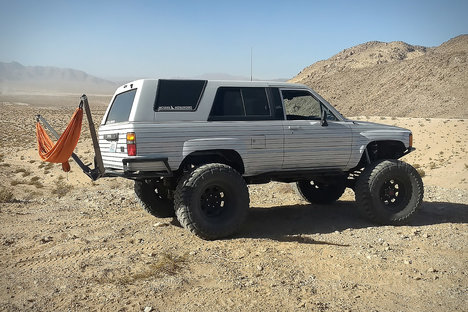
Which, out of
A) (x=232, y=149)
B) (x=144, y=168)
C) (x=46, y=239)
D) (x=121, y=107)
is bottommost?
(x=46, y=239)

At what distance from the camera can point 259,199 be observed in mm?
9289

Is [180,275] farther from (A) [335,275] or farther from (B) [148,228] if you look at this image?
(B) [148,228]

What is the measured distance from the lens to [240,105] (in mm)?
6320

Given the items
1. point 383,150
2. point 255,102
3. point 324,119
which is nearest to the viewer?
point 255,102

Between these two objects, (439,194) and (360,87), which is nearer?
(439,194)

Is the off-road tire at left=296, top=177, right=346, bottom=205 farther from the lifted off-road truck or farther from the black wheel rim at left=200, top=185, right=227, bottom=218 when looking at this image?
the black wheel rim at left=200, top=185, right=227, bottom=218

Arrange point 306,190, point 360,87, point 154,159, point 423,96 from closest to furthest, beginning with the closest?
point 154,159
point 306,190
point 423,96
point 360,87

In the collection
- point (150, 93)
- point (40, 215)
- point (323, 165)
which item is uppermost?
point (150, 93)

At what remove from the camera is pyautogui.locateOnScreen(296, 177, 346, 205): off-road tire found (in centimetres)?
841

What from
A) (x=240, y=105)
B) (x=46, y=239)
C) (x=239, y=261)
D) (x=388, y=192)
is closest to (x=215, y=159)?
(x=240, y=105)

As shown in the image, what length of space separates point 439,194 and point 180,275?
726cm

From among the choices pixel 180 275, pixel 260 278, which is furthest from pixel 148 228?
pixel 260 278

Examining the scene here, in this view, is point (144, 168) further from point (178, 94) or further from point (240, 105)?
point (240, 105)

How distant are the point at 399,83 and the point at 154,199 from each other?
56.4 metres
